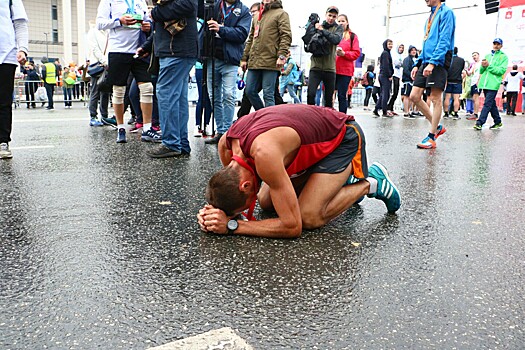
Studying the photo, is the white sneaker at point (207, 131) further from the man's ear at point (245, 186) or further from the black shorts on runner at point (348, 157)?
the man's ear at point (245, 186)

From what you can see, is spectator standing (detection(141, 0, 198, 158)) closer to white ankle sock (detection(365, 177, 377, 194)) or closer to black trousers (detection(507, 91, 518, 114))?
white ankle sock (detection(365, 177, 377, 194))

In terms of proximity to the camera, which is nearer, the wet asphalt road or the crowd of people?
the wet asphalt road

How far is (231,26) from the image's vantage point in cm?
654

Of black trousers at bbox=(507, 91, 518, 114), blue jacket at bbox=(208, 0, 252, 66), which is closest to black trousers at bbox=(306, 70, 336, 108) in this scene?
blue jacket at bbox=(208, 0, 252, 66)

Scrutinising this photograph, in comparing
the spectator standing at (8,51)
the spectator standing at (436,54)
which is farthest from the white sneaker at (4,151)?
the spectator standing at (436,54)

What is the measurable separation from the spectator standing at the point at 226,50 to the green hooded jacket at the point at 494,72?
6315 millimetres

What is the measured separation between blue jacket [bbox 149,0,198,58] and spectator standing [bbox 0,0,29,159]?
1315 millimetres

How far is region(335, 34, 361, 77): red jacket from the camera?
922 centimetres

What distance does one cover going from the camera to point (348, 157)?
2.96 metres

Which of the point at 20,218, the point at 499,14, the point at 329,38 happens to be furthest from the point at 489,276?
the point at 499,14

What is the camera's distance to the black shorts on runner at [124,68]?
20.0 ft

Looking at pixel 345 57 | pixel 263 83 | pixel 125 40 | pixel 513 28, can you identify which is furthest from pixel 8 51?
pixel 513 28

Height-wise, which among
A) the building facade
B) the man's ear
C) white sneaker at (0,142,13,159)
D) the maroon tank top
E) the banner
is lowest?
white sneaker at (0,142,13,159)

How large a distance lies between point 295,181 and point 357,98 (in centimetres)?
2286
